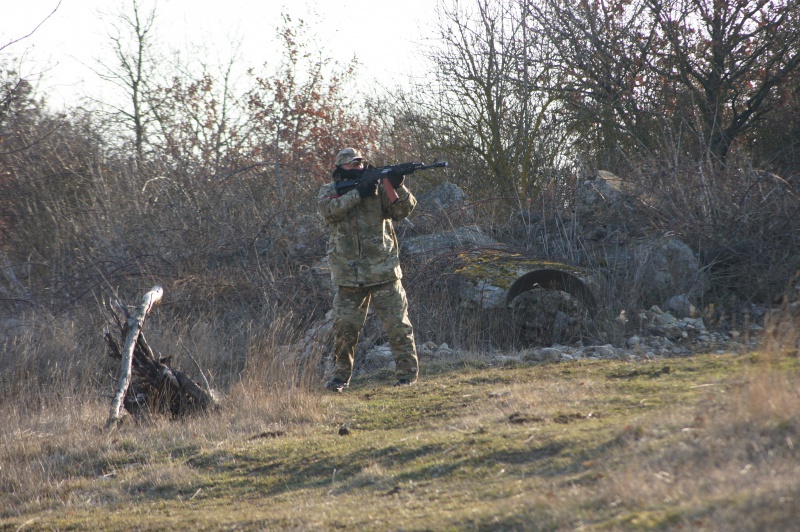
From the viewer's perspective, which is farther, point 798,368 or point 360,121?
point 360,121

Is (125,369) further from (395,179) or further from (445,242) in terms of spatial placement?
(445,242)

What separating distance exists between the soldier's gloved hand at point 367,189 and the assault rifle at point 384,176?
0.03 meters

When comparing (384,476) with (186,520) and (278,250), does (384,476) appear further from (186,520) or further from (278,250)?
(278,250)

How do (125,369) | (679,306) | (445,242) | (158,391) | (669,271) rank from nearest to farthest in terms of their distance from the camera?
(125,369) → (158,391) → (679,306) → (669,271) → (445,242)

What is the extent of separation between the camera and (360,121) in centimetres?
1814

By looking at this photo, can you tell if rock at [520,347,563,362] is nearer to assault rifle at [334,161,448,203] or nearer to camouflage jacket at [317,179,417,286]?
camouflage jacket at [317,179,417,286]

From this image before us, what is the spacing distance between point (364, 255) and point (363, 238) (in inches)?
6.0

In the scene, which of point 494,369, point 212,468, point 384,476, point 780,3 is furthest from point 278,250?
point 780,3

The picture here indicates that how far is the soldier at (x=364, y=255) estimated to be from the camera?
6.80 metres

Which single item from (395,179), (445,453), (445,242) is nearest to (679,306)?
(445,242)

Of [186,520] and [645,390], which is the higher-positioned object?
[645,390]

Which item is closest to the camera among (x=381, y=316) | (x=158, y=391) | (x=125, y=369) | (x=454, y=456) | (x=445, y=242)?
(x=454, y=456)

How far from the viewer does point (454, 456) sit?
4.59 meters

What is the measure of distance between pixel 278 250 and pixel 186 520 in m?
7.59
